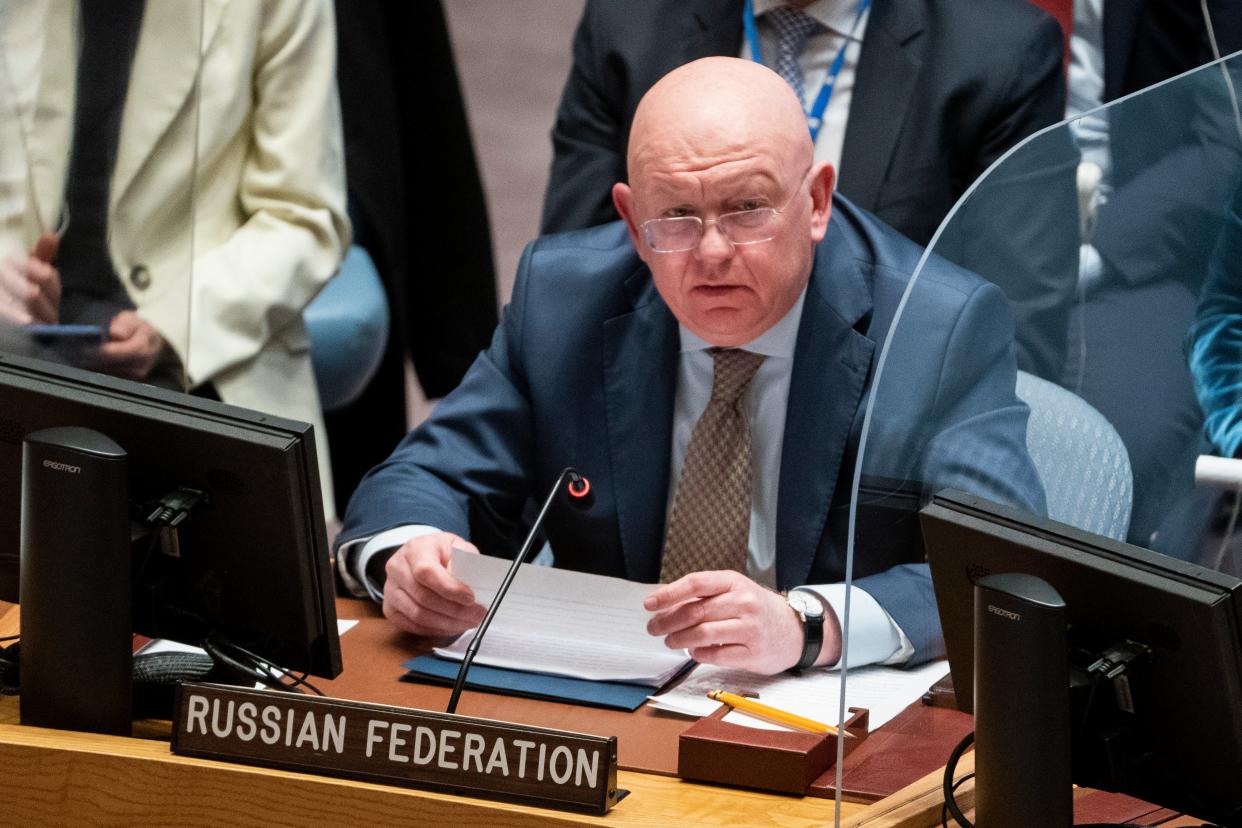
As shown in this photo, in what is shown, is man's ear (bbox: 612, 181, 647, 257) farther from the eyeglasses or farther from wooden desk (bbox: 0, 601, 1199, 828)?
wooden desk (bbox: 0, 601, 1199, 828)

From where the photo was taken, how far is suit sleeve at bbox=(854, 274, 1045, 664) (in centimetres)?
148

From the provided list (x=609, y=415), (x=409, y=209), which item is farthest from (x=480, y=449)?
(x=409, y=209)

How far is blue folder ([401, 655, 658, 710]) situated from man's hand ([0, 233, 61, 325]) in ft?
3.21

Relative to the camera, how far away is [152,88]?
2693mm

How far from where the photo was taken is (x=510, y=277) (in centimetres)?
520

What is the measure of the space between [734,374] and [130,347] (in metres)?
0.96

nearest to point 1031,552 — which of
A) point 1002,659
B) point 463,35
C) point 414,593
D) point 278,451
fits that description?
point 1002,659

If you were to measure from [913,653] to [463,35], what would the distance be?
4572 mm

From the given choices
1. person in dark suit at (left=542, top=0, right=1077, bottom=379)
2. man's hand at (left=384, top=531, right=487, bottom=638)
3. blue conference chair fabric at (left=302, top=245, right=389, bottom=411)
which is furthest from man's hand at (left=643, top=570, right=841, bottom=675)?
blue conference chair fabric at (left=302, top=245, right=389, bottom=411)

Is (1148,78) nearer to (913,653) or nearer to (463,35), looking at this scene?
(913,653)

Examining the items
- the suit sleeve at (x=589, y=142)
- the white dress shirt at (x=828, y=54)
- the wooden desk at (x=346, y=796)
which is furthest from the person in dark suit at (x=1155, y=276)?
the suit sleeve at (x=589, y=142)

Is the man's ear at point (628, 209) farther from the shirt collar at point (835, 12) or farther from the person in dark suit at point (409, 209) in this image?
the person in dark suit at point (409, 209)

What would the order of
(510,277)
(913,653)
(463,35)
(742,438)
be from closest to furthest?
(913,653)
(742,438)
(510,277)
(463,35)

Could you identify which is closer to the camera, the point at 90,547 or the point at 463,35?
the point at 90,547
